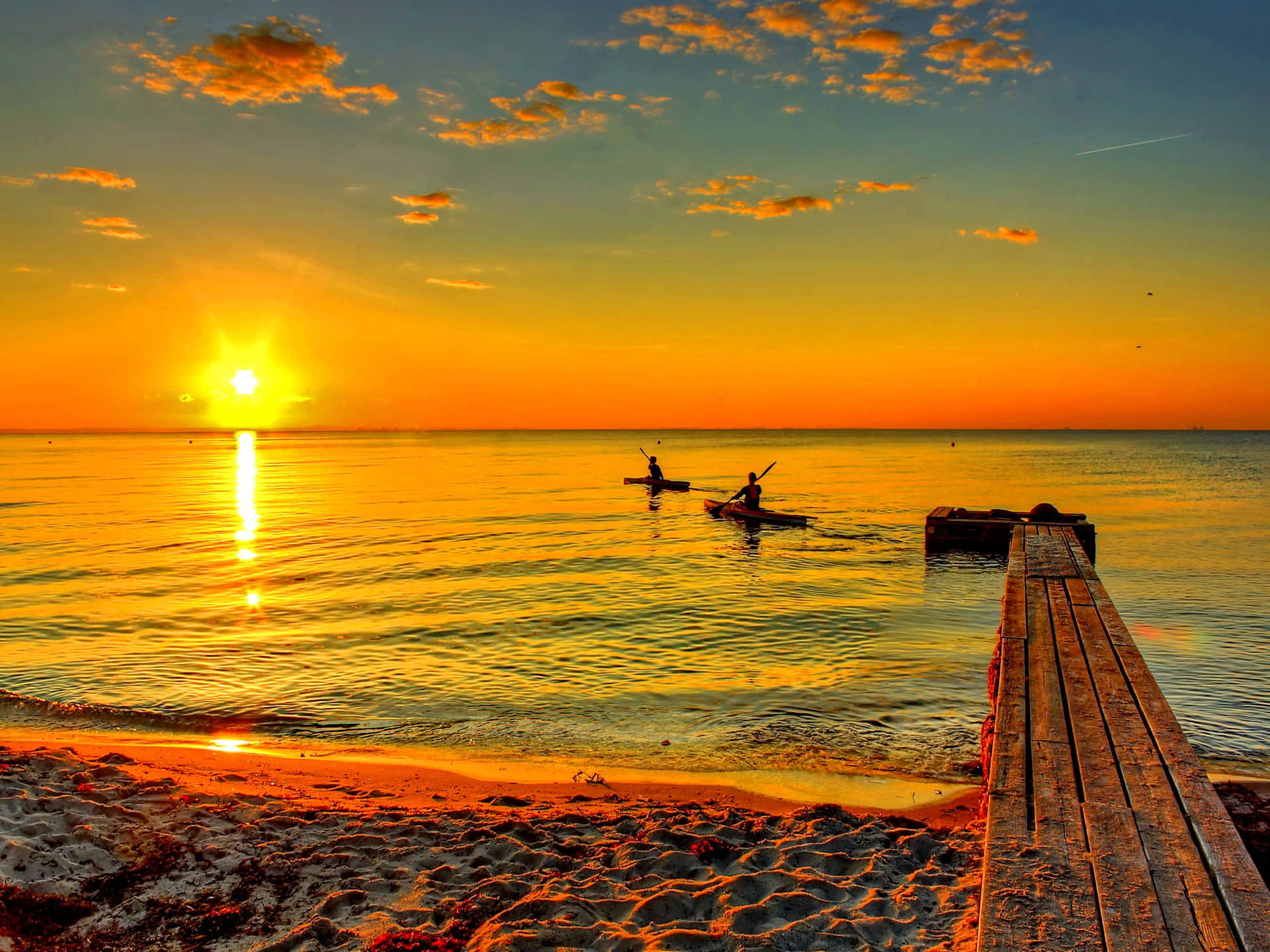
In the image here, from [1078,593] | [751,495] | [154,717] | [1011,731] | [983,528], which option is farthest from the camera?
[751,495]

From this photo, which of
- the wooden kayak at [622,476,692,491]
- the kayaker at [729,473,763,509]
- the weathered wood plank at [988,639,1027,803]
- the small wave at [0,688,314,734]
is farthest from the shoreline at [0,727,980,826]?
the wooden kayak at [622,476,692,491]

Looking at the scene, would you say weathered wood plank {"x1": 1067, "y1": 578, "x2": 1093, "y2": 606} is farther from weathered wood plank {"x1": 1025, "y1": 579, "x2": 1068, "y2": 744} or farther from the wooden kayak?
the wooden kayak

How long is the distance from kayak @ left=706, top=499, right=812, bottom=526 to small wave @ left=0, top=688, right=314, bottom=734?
23.5m

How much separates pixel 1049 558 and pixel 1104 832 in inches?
502

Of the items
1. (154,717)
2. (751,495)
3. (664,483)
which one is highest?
(751,495)

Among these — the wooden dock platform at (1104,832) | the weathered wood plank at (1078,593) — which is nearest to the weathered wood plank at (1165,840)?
the wooden dock platform at (1104,832)

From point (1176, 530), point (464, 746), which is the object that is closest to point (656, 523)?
point (1176, 530)

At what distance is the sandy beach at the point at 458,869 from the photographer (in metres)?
5.03

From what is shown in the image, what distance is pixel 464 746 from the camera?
9.80 metres

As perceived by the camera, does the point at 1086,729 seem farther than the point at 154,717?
No

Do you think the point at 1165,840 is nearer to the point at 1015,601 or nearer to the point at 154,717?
the point at 1015,601

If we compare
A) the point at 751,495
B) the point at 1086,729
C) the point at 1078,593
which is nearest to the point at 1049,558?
the point at 1078,593

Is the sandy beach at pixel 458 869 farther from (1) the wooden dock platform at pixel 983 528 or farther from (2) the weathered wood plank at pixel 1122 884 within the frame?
(1) the wooden dock platform at pixel 983 528

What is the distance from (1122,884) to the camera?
420 cm
